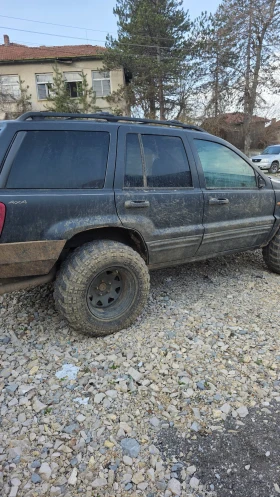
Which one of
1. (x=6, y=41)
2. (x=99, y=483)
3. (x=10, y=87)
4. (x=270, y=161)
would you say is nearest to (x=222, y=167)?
(x=99, y=483)

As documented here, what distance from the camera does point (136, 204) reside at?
267cm

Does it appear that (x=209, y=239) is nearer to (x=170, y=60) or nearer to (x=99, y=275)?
(x=99, y=275)

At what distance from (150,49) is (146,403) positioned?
2117 centimetres

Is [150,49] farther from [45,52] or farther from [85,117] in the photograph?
[85,117]

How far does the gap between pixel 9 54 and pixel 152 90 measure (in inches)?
416

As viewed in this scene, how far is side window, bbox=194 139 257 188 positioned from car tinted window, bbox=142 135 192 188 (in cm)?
26

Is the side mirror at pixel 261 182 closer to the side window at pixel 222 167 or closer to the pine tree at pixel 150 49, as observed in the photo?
the side window at pixel 222 167

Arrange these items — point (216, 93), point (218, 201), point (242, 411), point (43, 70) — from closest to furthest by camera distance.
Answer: point (242, 411) → point (218, 201) → point (43, 70) → point (216, 93)

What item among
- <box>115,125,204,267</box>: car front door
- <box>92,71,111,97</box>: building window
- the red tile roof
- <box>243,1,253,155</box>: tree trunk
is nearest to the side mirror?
<box>115,125,204,267</box>: car front door

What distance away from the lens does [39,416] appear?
193 centimetres

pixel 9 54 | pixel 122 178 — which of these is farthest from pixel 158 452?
pixel 9 54

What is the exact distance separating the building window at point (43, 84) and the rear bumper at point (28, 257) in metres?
20.6

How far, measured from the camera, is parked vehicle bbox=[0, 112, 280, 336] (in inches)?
90.7

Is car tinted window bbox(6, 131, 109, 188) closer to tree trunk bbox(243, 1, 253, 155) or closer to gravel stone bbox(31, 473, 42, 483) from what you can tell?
gravel stone bbox(31, 473, 42, 483)
